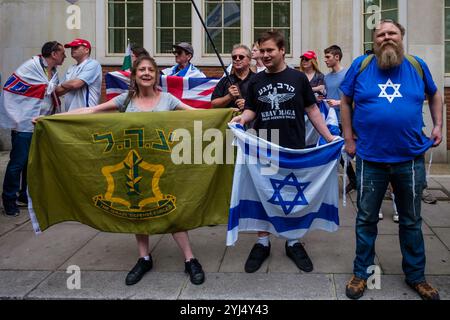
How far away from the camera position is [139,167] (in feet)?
14.5

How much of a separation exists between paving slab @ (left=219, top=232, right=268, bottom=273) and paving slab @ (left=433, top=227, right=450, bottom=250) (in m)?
1.87

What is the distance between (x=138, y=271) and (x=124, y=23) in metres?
7.83

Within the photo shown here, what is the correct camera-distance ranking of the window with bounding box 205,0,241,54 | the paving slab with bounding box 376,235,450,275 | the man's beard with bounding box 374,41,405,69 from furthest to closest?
1. the window with bounding box 205,0,241,54
2. the paving slab with bounding box 376,235,450,275
3. the man's beard with bounding box 374,41,405,69

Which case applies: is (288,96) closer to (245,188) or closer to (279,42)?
(279,42)

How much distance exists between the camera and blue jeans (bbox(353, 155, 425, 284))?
394 cm

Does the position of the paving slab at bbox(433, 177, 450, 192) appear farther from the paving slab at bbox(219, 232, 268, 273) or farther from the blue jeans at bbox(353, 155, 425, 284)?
the blue jeans at bbox(353, 155, 425, 284)

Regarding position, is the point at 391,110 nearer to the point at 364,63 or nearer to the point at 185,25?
the point at 364,63

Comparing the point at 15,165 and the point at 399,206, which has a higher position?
the point at 15,165

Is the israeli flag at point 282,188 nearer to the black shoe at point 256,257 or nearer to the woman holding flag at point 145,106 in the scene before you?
the black shoe at point 256,257

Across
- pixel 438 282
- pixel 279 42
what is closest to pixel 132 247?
pixel 279 42

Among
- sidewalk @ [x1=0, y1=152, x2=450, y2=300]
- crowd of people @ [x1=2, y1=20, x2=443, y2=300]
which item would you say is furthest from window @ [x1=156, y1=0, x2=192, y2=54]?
sidewalk @ [x1=0, y1=152, x2=450, y2=300]

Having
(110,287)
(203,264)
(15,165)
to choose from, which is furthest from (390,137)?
(15,165)

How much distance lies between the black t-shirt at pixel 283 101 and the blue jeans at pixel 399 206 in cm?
71

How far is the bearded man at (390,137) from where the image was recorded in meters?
3.81
